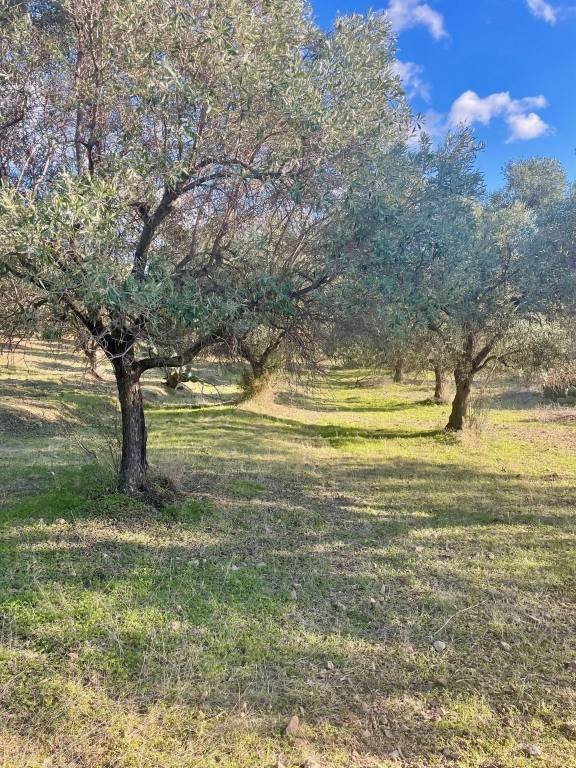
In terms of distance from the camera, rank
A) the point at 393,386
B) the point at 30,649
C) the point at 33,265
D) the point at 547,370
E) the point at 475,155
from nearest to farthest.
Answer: the point at 30,649, the point at 33,265, the point at 475,155, the point at 547,370, the point at 393,386

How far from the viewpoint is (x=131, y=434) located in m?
8.29

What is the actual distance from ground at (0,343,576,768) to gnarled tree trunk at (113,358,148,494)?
375 mm

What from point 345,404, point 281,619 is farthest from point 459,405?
point 281,619

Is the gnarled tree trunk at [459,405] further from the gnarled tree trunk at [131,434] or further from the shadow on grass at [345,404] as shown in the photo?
the gnarled tree trunk at [131,434]

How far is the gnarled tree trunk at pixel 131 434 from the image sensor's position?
8.14 m

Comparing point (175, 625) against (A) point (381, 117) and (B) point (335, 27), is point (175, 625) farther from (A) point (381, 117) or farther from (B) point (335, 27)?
(B) point (335, 27)

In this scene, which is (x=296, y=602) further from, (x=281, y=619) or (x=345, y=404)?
(x=345, y=404)

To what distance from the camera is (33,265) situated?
17.8 feet

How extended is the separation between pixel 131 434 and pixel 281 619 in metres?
4.27

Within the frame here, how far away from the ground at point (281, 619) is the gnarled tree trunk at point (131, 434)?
0.37 metres

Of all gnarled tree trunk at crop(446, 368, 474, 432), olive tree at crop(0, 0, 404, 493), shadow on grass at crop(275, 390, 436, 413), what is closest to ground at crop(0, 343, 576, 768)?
olive tree at crop(0, 0, 404, 493)

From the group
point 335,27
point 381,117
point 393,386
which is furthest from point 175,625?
point 393,386

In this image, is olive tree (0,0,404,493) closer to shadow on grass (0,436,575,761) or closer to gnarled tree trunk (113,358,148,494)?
gnarled tree trunk (113,358,148,494)

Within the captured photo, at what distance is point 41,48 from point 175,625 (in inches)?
298
